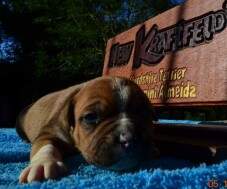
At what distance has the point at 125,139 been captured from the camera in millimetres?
2133

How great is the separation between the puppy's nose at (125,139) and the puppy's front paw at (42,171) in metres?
0.26

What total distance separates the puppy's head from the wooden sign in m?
1.06

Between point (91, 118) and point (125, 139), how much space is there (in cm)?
32

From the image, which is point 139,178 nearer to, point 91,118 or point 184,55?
point 91,118

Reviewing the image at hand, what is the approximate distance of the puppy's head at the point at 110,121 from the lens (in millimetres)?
2162

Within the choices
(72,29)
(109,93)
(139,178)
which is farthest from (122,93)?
(72,29)

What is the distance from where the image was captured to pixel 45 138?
8.77 ft

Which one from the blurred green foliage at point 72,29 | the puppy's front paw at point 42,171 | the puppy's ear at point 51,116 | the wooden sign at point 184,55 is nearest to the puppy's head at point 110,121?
the puppy's ear at point 51,116

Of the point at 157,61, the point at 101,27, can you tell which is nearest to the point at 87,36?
the point at 101,27

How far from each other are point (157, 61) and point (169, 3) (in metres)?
7.64

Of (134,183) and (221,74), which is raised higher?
(221,74)

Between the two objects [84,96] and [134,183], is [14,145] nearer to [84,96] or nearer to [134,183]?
[84,96]

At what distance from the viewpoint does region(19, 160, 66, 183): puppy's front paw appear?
2006 millimetres

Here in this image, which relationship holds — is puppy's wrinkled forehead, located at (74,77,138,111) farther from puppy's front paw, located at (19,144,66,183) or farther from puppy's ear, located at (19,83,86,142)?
puppy's front paw, located at (19,144,66,183)
